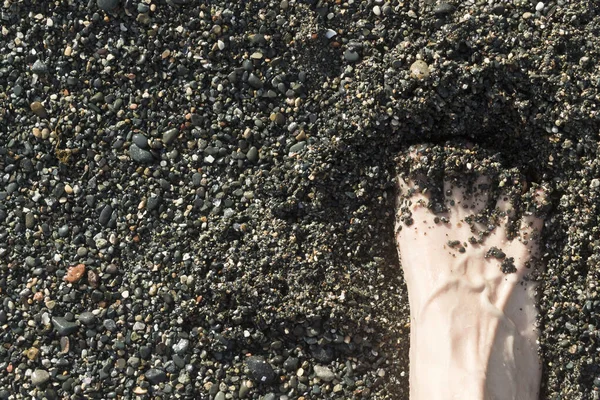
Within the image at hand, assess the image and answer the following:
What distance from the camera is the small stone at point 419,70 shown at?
2316 mm

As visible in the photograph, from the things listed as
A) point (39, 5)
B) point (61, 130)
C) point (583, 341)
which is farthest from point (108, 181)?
point (583, 341)

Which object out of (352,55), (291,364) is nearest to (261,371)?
(291,364)

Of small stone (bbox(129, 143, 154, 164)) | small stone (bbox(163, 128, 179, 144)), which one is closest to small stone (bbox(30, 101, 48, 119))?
small stone (bbox(129, 143, 154, 164))

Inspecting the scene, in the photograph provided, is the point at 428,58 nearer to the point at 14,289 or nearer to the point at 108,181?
the point at 108,181

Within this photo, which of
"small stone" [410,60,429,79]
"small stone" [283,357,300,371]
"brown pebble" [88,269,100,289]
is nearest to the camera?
"small stone" [410,60,429,79]

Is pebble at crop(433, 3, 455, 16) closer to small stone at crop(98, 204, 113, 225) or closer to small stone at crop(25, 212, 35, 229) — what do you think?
small stone at crop(98, 204, 113, 225)

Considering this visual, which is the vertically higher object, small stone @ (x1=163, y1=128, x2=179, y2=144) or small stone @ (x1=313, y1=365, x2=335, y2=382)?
small stone @ (x1=163, y1=128, x2=179, y2=144)

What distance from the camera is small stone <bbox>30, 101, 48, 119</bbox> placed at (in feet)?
8.48

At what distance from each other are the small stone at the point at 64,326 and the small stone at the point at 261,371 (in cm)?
68

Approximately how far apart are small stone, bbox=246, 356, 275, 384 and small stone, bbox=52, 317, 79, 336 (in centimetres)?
68

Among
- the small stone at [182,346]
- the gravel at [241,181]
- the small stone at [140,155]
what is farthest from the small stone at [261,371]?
the small stone at [140,155]

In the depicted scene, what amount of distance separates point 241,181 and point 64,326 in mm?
850

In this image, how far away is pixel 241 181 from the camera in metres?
2.52

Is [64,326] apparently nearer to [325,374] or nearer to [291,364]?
[291,364]
